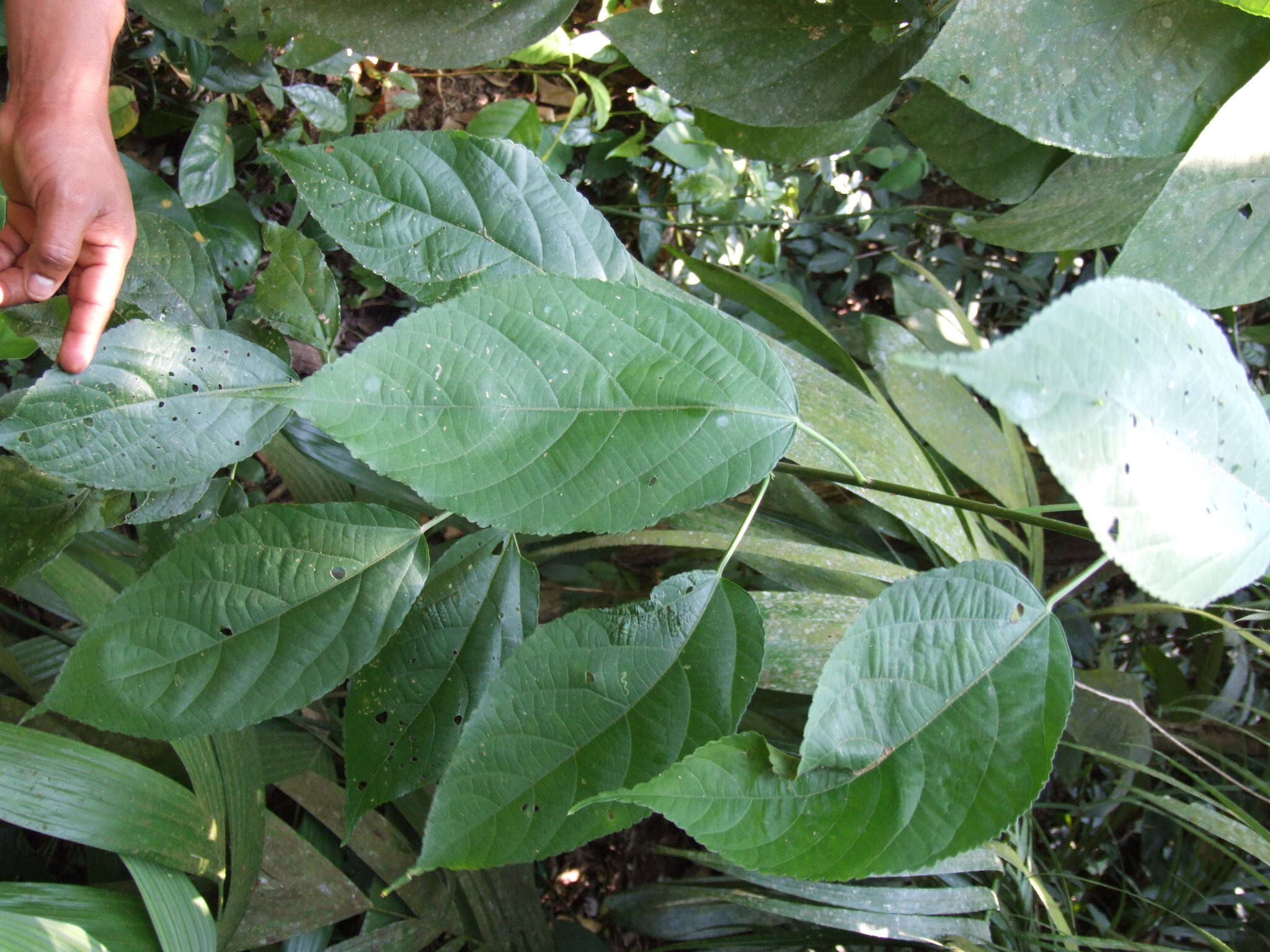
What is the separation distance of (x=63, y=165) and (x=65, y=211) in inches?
3.6

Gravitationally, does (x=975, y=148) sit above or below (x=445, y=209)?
above

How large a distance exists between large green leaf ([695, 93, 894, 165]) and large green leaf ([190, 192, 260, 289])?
87 cm

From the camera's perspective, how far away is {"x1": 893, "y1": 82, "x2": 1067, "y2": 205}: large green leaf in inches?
42.1

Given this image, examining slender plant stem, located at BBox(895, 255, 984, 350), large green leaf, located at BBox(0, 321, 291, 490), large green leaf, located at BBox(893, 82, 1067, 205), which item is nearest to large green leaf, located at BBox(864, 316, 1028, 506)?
slender plant stem, located at BBox(895, 255, 984, 350)

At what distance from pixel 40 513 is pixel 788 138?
1.07m

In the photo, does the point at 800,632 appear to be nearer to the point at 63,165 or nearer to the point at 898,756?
the point at 898,756

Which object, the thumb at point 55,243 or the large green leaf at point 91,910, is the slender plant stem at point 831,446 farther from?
the large green leaf at point 91,910

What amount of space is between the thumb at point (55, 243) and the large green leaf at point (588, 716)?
0.69 m

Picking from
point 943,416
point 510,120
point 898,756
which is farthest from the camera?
point 510,120

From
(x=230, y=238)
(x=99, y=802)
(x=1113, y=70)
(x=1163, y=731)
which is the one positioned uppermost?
(x=1113, y=70)

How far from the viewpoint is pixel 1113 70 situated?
0.82 meters

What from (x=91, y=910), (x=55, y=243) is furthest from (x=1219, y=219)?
(x=91, y=910)

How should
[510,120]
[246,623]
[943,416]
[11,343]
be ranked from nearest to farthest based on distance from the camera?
[246,623] → [11,343] → [943,416] → [510,120]

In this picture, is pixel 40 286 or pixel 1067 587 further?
pixel 40 286
